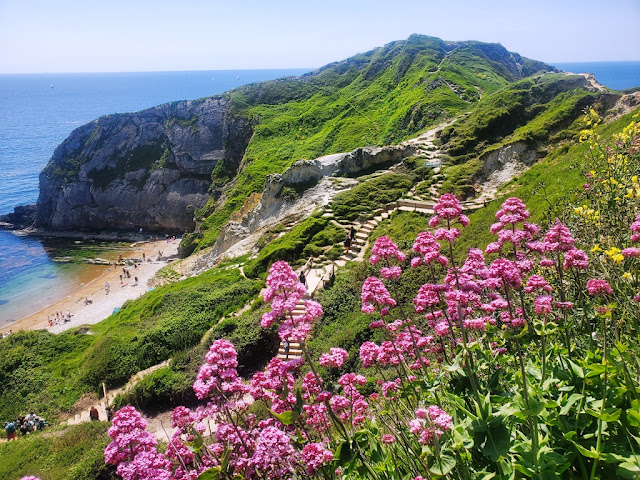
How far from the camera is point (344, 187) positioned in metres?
34.8

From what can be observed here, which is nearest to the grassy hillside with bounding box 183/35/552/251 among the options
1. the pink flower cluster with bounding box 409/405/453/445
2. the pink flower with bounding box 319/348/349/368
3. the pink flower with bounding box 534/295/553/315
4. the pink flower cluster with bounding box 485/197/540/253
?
the pink flower cluster with bounding box 485/197/540/253

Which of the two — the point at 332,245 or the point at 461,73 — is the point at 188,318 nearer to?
the point at 332,245

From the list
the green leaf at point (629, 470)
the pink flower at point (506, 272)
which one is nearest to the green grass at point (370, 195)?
the pink flower at point (506, 272)

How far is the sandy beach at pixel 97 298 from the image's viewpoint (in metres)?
41.6

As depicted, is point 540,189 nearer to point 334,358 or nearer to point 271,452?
point 334,358

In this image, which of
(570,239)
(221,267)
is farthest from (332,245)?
(570,239)

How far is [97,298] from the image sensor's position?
155 feet

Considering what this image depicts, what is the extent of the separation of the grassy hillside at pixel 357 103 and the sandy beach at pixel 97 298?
24.6 feet

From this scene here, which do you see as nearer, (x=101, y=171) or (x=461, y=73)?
(x=461, y=73)

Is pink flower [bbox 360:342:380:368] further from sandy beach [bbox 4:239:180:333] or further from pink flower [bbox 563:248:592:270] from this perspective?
sandy beach [bbox 4:239:180:333]

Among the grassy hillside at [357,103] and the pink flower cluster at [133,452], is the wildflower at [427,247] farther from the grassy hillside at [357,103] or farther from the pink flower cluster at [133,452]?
the grassy hillside at [357,103]

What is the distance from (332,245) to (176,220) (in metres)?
58.7

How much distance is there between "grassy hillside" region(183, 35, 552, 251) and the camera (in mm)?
52562

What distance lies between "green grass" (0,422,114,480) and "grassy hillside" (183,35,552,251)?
39658 millimetres
